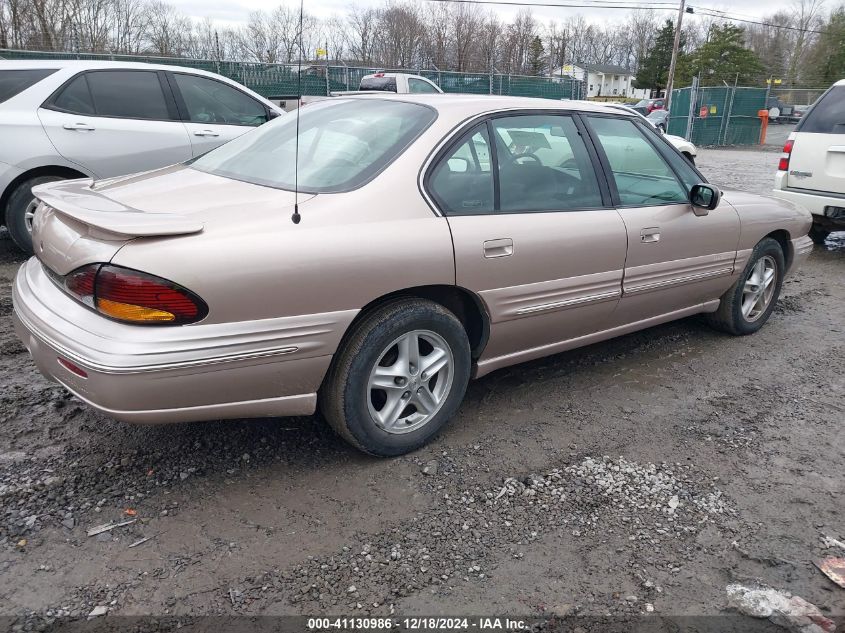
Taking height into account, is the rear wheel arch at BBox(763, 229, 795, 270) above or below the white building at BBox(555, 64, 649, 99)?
below

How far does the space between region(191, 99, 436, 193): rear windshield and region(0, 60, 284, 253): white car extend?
2.84 metres

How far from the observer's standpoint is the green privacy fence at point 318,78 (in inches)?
717

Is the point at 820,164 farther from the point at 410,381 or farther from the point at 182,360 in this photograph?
the point at 182,360

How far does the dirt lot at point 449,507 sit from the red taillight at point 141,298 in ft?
2.63

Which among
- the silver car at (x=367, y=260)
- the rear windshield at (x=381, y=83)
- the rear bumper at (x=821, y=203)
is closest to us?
the silver car at (x=367, y=260)

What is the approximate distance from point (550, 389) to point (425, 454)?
106 centimetres

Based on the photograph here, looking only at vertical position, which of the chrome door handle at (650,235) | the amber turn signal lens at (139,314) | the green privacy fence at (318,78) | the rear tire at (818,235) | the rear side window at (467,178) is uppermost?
the green privacy fence at (318,78)

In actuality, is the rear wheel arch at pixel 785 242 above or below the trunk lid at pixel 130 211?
below

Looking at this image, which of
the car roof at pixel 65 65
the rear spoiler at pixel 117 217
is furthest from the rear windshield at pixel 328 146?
the car roof at pixel 65 65

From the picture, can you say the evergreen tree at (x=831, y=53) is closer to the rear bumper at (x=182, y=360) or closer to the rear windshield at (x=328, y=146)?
the rear windshield at (x=328, y=146)

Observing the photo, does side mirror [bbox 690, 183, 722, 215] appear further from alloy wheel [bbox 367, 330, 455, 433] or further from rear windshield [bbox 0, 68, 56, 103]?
rear windshield [bbox 0, 68, 56, 103]

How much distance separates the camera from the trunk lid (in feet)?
7.72

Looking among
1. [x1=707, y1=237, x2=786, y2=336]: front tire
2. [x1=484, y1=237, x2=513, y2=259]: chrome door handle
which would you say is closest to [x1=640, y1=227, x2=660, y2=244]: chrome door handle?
[x1=484, y1=237, x2=513, y2=259]: chrome door handle

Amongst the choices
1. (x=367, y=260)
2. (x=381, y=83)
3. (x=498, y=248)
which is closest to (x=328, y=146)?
(x=367, y=260)
